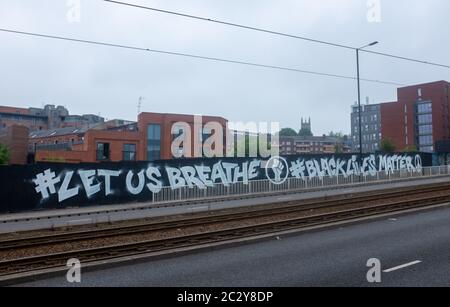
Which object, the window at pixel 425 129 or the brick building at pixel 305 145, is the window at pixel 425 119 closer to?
the window at pixel 425 129

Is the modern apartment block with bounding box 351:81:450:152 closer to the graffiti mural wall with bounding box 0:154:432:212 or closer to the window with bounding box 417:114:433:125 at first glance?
the window with bounding box 417:114:433:125

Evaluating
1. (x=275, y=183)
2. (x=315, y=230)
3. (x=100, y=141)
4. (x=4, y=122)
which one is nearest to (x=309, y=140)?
(x=4, y=122)

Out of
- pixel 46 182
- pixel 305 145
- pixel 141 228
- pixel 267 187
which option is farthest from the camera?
pixel 305 145

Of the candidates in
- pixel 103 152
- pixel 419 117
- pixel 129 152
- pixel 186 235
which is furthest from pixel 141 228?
pixel 419 117

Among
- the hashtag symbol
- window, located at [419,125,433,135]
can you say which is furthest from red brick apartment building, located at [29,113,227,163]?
window, located at [419,125,433,135]

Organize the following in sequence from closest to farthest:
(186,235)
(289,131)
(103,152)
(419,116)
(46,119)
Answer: (186,235) < (103,152) < (419,116) < (46,119) < (289,131)

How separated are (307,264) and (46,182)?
721 inches

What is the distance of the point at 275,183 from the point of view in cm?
2858

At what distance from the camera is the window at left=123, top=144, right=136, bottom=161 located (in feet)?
180

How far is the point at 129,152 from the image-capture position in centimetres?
5525

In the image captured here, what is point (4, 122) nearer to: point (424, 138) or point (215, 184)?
point (215, 184)

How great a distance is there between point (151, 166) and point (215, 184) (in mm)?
4307

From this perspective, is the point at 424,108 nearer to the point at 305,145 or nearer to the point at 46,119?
the point at 305,145

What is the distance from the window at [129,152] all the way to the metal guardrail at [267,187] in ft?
101
